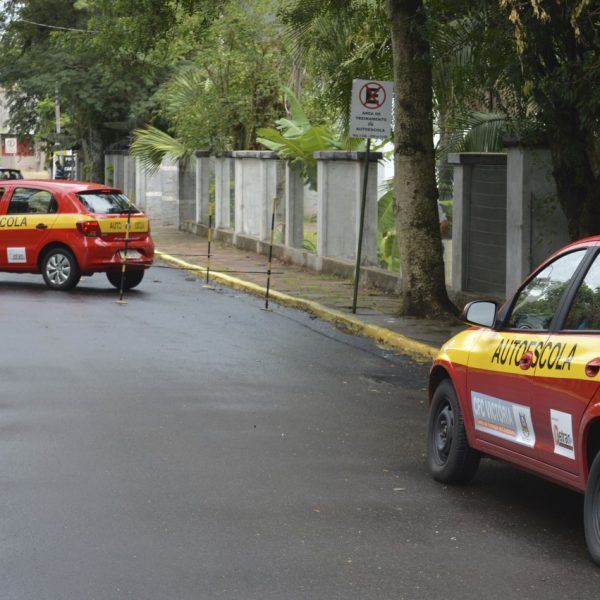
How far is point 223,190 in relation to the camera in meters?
35.4

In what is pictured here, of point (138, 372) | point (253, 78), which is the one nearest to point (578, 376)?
point (138, 372)

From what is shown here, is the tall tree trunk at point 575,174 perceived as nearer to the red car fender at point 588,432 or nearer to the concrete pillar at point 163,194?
the red car fender at point 588,432

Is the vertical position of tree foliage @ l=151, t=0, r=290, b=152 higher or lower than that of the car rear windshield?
higher

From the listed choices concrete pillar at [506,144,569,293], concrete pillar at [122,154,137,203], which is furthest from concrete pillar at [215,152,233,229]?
concrete pillar at [506,144,569,293]

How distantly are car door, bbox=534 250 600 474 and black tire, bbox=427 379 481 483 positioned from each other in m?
1.10

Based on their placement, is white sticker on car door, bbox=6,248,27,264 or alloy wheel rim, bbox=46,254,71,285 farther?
white sticker on car door, bbox=6,248,27,264

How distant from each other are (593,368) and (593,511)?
0.67 m

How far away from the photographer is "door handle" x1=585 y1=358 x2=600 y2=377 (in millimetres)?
6602

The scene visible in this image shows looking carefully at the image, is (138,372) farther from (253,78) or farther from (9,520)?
(253,78)

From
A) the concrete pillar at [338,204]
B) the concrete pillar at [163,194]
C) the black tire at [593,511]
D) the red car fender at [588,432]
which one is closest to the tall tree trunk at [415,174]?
the concrete pillar at [338,204]

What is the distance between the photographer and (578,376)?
6.75 metres

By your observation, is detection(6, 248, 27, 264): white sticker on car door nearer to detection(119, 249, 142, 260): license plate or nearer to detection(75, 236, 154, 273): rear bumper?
detection(75, 236, 154, 273): rear bumper

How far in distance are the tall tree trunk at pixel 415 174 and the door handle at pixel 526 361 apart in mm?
10568

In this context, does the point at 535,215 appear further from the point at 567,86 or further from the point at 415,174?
the point at 567,86
